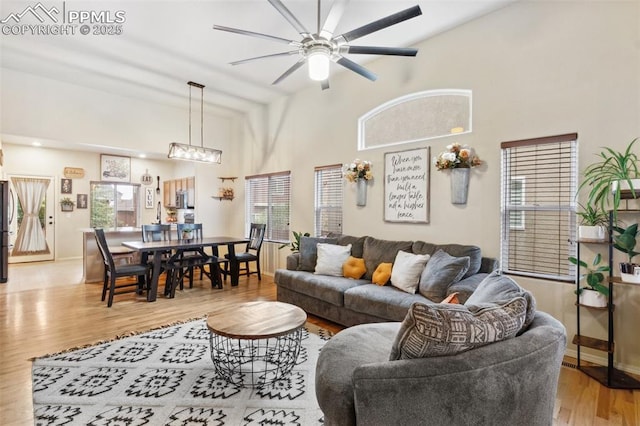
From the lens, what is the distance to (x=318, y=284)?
3807 millimetres

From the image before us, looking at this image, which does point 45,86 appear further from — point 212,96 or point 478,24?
point 478,24

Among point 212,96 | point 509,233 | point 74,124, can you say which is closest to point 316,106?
point 212,96

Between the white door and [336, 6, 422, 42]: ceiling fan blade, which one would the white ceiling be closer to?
[336, 6, 422, 42]: ceiling fan blade

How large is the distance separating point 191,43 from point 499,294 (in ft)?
14.4

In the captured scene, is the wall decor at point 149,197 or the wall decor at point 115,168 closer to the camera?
the wall decor at point 115,168

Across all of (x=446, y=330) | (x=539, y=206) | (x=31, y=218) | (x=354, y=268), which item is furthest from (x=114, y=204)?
(x=446, y=330)

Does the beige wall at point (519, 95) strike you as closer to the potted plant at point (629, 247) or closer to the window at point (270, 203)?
the potted plant at point (629, 247)

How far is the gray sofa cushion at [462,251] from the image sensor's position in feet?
10.8

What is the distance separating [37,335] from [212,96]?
4.53m

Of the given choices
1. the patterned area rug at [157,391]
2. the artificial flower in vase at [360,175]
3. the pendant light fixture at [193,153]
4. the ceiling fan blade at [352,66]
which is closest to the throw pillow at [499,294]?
the patterned area rug at [157,391]

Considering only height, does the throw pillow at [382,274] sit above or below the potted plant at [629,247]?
below

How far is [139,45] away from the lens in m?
4.17

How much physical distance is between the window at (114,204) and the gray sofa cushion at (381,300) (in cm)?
782

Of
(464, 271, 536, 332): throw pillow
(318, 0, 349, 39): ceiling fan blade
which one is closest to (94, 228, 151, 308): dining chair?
(318, 0, 349, 39): ceiling fan blade
